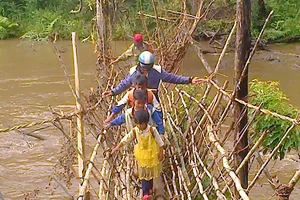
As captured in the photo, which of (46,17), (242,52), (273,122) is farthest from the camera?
(46,17)

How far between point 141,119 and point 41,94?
4.89 m

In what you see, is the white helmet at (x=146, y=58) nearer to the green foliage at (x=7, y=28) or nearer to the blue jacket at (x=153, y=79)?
the blue jacket at (x=153, y=79)

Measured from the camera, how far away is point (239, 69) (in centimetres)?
271

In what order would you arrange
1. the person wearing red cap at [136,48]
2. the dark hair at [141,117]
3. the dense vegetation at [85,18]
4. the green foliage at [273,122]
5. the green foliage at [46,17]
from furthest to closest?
the green foliage at [46,17] < the dense vegetation at [85,18] < the person wearing red cap at [136,48] < the green foliage at [273,122] < the dark hair at [141,117]

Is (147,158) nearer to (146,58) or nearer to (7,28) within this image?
(146,58)

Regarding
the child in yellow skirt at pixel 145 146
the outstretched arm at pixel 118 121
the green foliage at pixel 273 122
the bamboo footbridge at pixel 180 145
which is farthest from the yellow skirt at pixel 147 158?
the green foliage at pixel 273 122

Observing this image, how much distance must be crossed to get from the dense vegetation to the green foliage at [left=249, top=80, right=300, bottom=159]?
15.3 feet

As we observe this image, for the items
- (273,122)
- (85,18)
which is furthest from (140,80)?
(85,18)

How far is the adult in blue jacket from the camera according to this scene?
2646 millimetres

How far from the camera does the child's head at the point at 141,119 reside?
7.52 feet

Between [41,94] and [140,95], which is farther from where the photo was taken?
[41,94]

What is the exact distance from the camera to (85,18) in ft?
36.3

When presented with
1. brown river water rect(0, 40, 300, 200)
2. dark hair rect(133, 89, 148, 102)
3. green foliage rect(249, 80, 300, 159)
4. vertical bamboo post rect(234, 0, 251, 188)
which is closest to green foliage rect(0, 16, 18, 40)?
brown river water rect(0, 40, 300, 200)

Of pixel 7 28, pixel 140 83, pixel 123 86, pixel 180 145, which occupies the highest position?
pixel 140 83
